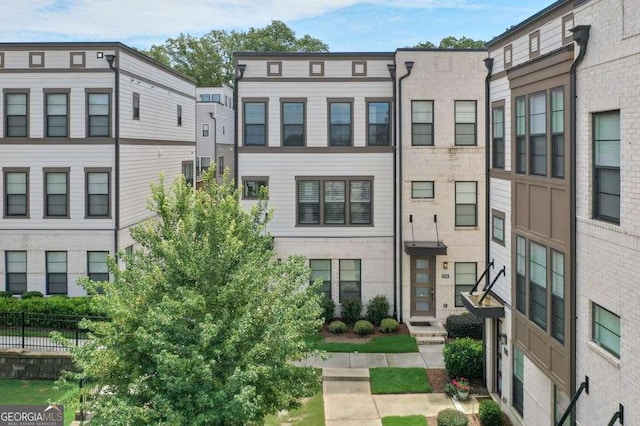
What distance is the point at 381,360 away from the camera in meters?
19.6

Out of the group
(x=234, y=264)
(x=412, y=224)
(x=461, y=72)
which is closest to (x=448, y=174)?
(x=412, y=224)

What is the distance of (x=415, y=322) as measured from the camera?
910 inches

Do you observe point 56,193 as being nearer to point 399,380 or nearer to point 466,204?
point 399,380


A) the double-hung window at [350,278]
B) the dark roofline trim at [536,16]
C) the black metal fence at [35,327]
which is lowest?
the black metal fence at [35,327]

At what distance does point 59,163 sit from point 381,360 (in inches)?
544

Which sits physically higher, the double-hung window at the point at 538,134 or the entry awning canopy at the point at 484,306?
the double-hung window at the point at 538,134

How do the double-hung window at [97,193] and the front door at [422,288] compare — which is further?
the front door at [422,288]

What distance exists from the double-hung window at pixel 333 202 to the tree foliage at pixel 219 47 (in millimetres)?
45651

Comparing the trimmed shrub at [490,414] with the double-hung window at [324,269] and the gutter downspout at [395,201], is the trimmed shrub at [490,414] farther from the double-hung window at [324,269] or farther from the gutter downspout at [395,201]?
the double-hung window at [324,269]

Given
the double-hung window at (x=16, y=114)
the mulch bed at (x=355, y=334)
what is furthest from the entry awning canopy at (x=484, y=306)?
the double-hung window at (x=16, y=114)

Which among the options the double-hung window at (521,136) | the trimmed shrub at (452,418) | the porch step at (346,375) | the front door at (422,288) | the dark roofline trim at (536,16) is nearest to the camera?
the dark roofline trim at (536,16)

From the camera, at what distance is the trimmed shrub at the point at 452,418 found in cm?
1419

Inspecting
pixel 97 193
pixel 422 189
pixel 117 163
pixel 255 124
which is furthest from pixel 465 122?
pixel 97 193

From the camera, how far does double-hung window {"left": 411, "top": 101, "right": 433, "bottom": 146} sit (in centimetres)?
2327
